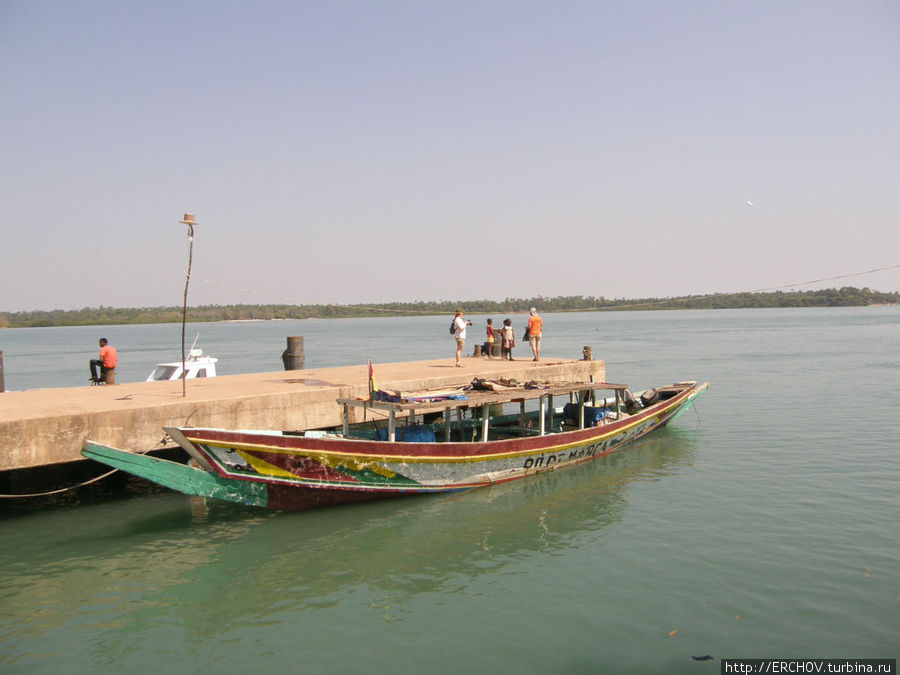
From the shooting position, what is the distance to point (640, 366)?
46.4m

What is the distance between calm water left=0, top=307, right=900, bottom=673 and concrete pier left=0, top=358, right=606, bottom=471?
166 cm

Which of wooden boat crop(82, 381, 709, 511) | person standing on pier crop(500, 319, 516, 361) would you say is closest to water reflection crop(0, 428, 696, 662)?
wooden boat crop(82, 381, 709, 511)

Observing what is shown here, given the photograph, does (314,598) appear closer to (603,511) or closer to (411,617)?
(411,617)

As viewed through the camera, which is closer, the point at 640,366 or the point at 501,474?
the point at 501,474

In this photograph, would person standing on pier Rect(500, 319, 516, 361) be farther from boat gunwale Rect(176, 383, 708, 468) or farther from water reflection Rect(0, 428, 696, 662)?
water reflection Rect(0, 428, 696, 662)

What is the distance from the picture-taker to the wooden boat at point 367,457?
12039mm

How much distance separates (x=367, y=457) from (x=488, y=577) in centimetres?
357

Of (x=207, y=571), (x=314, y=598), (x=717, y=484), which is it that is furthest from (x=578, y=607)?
(x=717, y=484)

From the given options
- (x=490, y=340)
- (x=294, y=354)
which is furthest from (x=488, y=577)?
(x=490, y=340)

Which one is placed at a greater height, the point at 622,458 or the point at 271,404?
the point at 271,404

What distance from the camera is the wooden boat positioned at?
12039mm

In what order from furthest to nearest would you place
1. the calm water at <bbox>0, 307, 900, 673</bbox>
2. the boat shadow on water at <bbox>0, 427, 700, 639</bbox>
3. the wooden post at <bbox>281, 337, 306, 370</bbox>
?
the wooden post at <bbox>281, 337, 306, 370</bbox>
the boat shadow on water at <bbox>0, 427, 700, 639</bbox>
the calm water at <bbox>0, 307, 900, 673</bbox>

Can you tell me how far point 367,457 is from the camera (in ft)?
43.4

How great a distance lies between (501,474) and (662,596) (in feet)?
20.0
